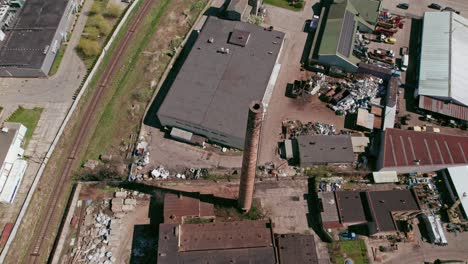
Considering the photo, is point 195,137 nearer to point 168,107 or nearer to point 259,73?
point 168,107

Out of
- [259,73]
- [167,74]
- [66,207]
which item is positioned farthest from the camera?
[167,74]

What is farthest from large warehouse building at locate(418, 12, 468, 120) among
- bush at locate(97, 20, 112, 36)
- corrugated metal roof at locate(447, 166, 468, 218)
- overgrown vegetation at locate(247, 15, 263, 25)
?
bush at locate(97, 20, 112, 36)

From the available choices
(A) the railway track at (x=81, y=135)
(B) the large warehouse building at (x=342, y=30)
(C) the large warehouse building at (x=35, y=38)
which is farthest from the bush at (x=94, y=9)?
(B) the large warehouse building at (x=342, y=30)

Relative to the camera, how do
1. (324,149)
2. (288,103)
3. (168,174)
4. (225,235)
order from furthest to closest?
(288,103) → (324,149) → (168,174) → (225,235)

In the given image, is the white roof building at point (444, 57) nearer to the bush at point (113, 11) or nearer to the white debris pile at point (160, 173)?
the white debris pile at point (160, 173)

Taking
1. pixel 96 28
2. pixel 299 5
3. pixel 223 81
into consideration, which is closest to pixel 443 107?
pixel 299 5

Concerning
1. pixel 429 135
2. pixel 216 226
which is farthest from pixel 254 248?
pixel 429 135

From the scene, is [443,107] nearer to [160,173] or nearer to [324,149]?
[324,149]
